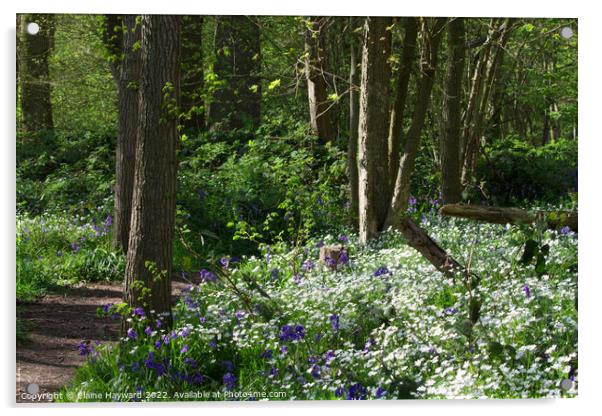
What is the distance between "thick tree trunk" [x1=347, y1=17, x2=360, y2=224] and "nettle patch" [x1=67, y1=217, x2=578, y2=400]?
1.43m

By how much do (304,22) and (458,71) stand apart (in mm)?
2085

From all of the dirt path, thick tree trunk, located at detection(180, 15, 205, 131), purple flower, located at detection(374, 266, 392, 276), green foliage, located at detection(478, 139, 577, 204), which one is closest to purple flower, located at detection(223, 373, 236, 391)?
the dirt path

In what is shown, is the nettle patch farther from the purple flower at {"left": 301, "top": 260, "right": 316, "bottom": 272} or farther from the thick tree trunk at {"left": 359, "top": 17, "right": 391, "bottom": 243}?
the thick tree trunk at {"left": 359, "top": 17, "right": 391, "bottom": 243}

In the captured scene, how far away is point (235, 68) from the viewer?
21.9ft

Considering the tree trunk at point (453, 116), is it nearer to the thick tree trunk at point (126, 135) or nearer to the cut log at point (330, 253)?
the cut log at point (330, 253)

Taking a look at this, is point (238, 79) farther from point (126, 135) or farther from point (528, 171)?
point (528, 171)

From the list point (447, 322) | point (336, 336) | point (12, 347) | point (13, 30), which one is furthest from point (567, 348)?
point (13, 30)

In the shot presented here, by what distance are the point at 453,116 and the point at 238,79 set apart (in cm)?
256

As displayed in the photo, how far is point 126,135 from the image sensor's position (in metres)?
6.59

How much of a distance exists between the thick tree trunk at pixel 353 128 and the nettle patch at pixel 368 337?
1.43 m

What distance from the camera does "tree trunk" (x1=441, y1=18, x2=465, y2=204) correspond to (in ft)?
23.7

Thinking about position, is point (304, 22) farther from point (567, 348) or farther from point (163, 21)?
point (567, 348)

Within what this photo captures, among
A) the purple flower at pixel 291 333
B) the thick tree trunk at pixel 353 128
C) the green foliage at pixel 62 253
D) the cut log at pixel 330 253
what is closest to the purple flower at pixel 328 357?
the purple flower at pixel 291 333

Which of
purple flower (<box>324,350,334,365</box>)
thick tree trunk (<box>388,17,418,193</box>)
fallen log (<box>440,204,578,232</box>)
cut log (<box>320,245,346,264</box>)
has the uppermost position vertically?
thick tree trunk (<box>388,17,418,193</box>)
